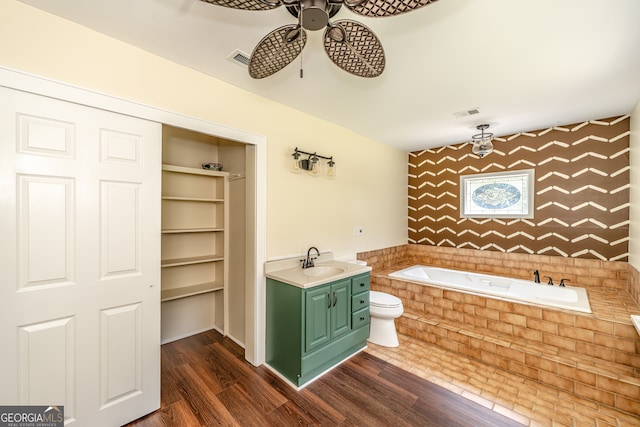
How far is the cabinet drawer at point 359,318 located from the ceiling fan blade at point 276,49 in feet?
7.18

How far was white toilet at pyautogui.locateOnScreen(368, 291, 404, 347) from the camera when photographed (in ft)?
8.80

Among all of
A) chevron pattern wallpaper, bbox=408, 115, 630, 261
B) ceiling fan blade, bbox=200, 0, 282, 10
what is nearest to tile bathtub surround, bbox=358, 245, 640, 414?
chevron pattern wallpaper, bbox=408, 115, 630, 261

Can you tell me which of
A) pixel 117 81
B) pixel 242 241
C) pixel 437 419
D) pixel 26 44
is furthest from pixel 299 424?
pixel 26 44

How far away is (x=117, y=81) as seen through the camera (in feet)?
5.35

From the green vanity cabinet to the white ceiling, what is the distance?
5.74 ft

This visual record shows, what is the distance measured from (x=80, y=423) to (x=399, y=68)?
3.13 meters

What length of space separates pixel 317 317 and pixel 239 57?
6.85ft

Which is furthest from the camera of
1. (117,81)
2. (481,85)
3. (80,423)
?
(481,85)

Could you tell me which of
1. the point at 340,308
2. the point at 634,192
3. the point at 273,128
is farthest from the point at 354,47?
the point at 634,192

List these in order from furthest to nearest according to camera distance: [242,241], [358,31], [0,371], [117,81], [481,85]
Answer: [242,241]
[481,85]
[117,81]
[0,371]
[358,31]

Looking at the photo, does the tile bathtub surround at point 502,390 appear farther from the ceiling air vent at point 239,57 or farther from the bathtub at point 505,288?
the ceiling air vent at point 239,57

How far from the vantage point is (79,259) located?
59.5 inches

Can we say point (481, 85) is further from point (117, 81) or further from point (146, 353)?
point (146, 353)

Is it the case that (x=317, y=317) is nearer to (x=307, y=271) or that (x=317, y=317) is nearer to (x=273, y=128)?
(x=307, y=271)
